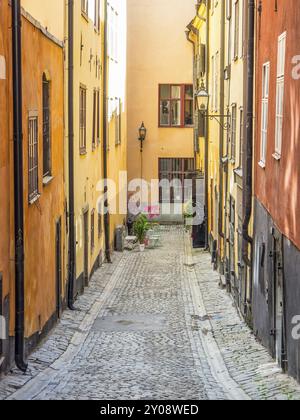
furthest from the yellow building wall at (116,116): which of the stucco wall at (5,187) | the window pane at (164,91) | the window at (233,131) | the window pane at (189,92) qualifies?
the stucco wall at (5,187)

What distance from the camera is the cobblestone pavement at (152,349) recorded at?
936cm

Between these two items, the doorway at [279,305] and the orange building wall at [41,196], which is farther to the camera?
the orange building wall at [41,196]

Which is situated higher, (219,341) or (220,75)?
(220,75)

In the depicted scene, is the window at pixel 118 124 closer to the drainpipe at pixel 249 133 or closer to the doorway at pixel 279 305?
the drainpipe at pixel 249 133

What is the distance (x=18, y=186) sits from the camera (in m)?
10.1

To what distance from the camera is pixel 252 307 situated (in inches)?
525

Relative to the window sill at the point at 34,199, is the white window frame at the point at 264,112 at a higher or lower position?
higher

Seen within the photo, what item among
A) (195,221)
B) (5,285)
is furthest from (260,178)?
(195,221)

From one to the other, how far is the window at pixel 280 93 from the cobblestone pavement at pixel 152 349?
9.04ft

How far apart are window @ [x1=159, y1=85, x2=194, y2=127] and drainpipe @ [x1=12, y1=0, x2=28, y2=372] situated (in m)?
21.7

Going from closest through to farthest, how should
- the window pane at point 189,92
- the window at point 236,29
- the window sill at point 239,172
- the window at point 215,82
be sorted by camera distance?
the window sill at point 239,172 < the window at point 236,29 < the window at point 215,82 < the window pane at point 189,92

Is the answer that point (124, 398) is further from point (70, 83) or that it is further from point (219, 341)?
point (70, 83)
